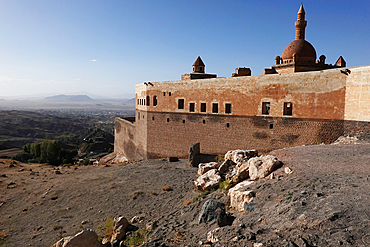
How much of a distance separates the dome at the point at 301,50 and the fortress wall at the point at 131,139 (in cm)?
1423

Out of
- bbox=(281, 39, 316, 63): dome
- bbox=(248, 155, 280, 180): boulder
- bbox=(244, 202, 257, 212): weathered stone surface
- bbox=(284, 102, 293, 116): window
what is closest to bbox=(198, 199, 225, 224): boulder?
bbox=(244, 202, 257, 212): weathered stone surface

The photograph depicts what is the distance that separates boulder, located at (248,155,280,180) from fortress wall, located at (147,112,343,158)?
253 inches

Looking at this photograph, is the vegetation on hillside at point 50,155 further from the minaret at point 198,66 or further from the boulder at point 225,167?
the boulder at point 225,167

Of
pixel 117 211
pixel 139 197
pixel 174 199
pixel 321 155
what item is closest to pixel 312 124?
pixel 321 155

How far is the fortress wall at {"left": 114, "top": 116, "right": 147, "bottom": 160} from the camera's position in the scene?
21797 millimetres

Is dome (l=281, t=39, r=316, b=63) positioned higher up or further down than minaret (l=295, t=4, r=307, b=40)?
further down

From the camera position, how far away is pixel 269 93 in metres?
14.5

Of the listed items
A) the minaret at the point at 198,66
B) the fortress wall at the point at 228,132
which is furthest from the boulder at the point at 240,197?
the minaret at the point at 198,66

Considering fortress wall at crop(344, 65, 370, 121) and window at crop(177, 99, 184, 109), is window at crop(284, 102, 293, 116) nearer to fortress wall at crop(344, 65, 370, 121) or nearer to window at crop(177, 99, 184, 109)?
fortress wall at crop(344, 65, 370, 121)

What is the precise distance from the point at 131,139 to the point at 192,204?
17.2m

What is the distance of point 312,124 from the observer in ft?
43.4

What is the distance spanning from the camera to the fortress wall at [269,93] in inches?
491

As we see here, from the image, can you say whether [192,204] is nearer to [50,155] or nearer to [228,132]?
[228,132]

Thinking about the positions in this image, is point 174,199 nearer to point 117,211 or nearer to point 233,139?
point 117,211
